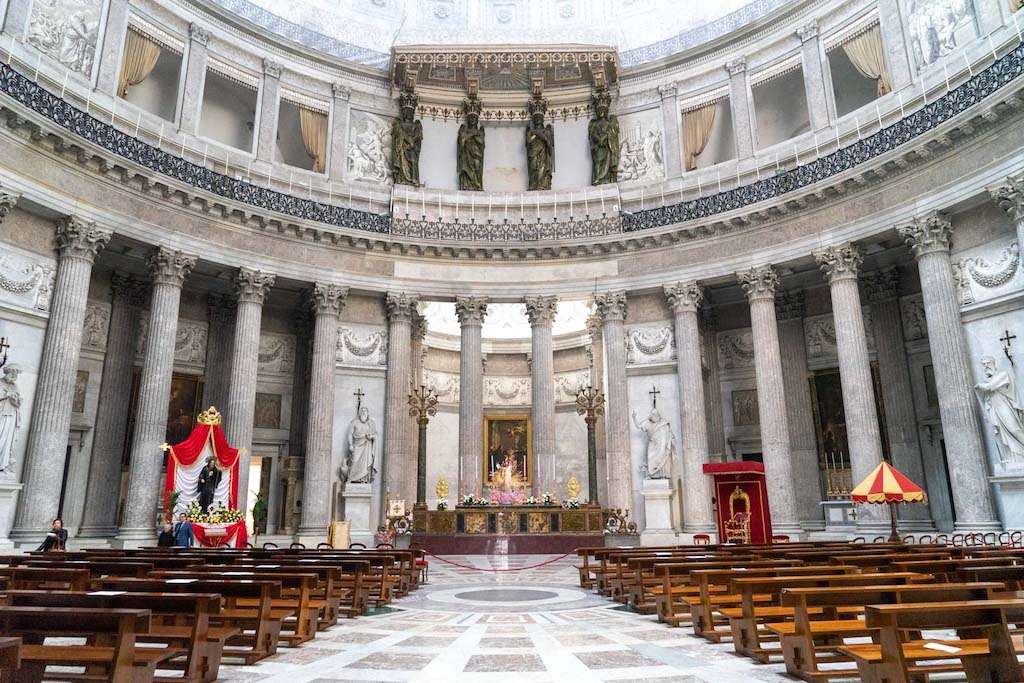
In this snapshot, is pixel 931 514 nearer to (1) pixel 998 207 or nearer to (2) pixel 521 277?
(1) pixel 998 207

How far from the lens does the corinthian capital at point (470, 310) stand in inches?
943

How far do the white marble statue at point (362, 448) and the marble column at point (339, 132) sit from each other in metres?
9.16

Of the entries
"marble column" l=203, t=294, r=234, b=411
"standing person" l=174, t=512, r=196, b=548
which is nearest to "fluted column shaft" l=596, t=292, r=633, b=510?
"standing person" l=174, t=512, r=196, b=548

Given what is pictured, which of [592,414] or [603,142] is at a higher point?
[603,142]

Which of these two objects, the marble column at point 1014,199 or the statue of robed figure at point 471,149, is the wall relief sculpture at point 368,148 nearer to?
the statue of robed figure at point 471,149

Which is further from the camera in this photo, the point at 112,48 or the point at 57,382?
the point at 112,48

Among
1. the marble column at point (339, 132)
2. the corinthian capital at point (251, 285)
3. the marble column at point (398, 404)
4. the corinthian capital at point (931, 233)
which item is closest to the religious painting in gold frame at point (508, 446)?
the marble column at point (398, 404)

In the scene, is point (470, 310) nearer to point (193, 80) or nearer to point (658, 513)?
point (658, 513)

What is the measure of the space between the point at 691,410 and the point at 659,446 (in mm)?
1622

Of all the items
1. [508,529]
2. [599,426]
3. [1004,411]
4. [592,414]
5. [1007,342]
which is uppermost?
[1007,342]

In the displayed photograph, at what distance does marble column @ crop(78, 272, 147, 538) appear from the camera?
19.9 m

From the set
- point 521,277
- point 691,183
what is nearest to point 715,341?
point 691,183

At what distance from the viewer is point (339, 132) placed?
2494 cm

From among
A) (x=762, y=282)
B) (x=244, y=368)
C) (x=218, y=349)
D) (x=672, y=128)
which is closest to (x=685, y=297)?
(x=762, y=282)
